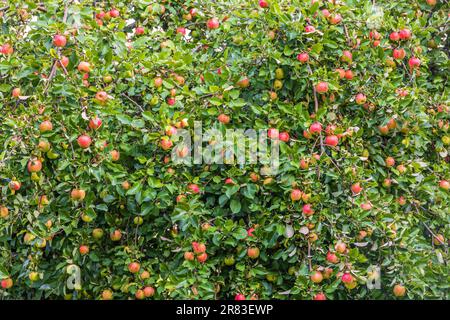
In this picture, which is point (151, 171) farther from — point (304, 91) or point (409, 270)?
point (409, 270)

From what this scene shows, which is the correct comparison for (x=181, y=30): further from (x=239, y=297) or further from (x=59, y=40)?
(x=239, y=297)

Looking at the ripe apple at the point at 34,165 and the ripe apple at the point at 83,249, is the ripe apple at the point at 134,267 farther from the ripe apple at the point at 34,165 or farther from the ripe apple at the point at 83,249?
the ripe apple at the point at 34,165

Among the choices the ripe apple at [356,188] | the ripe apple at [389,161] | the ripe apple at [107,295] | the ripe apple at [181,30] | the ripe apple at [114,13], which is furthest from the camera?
the ripe apple at [181,30]

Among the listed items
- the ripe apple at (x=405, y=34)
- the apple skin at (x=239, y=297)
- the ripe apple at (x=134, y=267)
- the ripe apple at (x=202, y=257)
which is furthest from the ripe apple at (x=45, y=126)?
the ripe apple at (x=405, y=34)

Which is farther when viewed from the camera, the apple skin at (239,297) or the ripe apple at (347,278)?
the apple skin at (239,297)

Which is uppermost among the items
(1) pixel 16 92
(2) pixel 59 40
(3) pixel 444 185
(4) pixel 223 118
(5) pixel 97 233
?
(2) pixel 59 40

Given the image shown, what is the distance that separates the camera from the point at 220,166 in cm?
278

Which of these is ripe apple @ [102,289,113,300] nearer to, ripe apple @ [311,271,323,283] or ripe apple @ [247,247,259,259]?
ripe apple @ [247,247,259,259]

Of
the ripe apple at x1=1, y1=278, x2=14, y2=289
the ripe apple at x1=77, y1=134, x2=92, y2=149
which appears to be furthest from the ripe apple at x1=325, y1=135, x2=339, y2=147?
the ripe apple at x1=1, y1=278, x2=14, y2=289

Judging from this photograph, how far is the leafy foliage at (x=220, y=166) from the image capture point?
2590 mm

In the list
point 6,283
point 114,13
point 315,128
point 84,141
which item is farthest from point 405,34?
point 6,283

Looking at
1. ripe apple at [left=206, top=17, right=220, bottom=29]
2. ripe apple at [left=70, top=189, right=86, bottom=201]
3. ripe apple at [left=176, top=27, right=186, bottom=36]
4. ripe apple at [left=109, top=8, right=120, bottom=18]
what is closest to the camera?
ripe apple at [left=70, top=189, right=86, bottom=201]


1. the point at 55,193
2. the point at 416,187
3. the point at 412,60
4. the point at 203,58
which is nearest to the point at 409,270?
the point at 416,187

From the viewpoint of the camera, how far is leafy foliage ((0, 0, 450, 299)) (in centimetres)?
259
